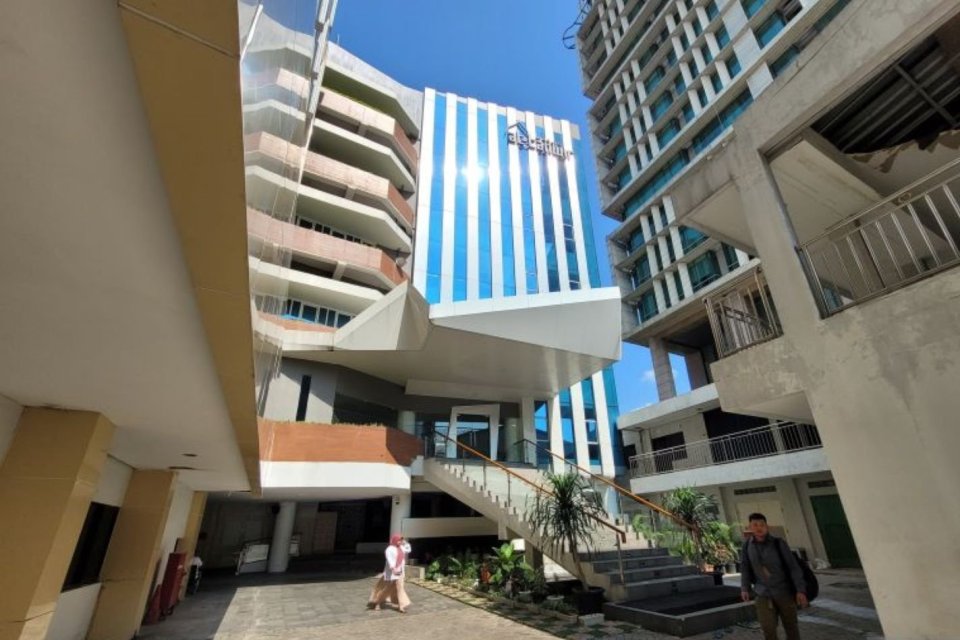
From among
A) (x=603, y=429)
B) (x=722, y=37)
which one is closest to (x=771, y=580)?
(x=603, y=429)

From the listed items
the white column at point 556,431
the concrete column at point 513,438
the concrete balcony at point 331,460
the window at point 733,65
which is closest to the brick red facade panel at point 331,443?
the concrete balcony at point 331,460

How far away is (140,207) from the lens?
1721mm

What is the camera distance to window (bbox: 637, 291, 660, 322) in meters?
29.4

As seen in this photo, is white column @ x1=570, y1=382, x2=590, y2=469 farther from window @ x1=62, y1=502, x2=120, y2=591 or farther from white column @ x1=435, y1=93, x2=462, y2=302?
window @ x1=62, y1=502, x2=120, y2=591

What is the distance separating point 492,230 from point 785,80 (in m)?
25.0

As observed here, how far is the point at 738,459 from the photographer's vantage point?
56.2ft

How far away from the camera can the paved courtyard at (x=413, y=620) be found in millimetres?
6438

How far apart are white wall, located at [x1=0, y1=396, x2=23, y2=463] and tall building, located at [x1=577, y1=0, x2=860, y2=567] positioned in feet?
47.2

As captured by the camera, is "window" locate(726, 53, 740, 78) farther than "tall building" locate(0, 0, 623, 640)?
Yes

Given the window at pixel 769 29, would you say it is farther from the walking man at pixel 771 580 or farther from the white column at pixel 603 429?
the walking man at pixel 771 580

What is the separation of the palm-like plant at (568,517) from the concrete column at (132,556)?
637cm

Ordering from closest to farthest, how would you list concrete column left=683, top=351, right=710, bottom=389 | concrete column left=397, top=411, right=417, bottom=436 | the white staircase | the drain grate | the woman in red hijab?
the white staircase, the woman in red hijab, the drain grate, concrete column left=397, top=411, right=417, bottom=436, concrete column left=683, top=351, right=710, bottom=389

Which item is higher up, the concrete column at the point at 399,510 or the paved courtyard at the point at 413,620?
the concrete column at the point at 399,510

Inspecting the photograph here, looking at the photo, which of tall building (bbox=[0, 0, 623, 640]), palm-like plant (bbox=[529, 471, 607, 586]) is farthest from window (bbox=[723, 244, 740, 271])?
palm-like plant (bbox=[529, 471, 607, 586])
